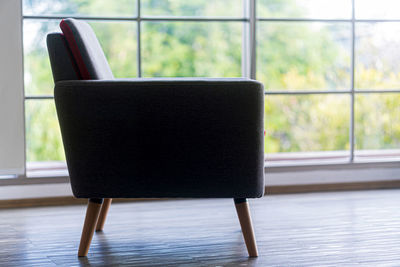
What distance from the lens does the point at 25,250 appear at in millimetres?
2424

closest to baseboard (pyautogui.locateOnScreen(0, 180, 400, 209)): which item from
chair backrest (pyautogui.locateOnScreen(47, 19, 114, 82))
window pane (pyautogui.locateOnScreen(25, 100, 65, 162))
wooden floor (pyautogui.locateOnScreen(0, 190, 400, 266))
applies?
wooden floor (pyautogui.locateOnScreen(0, 190, 400, 266))

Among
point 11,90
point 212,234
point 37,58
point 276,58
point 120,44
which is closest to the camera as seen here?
point 212,234

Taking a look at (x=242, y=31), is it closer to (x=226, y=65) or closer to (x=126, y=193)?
(x=226, y=65)

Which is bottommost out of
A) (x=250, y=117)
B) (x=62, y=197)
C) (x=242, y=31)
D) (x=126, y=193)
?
(x=62, y=197)

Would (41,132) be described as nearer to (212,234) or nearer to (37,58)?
(37,58)

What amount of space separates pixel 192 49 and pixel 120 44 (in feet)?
1.57

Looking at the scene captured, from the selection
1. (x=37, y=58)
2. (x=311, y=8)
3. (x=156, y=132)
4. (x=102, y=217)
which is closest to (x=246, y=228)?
(x=156, y=132)

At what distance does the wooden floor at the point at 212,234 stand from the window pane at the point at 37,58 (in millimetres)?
691

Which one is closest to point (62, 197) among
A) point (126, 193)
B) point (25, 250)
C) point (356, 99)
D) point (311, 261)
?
point (25, 250)

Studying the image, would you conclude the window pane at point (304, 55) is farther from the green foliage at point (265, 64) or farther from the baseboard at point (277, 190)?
the baseboard at point (277, 190)

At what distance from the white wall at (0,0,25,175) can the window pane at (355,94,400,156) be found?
2.09m

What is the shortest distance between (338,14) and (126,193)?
2174 millimetres

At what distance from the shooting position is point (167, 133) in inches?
87.6

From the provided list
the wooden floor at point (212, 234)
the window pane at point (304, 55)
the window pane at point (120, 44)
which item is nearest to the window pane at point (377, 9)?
the window pane at point (304, 55)
